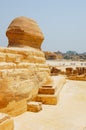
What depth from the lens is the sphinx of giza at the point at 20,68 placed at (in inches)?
281

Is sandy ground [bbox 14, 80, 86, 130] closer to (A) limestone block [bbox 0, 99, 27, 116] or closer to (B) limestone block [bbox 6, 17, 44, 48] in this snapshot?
(A) limestone block [bbox 0, 99, 27, 116]

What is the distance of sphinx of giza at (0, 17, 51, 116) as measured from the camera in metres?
7.14

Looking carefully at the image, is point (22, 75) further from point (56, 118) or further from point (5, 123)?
point (5, 123)

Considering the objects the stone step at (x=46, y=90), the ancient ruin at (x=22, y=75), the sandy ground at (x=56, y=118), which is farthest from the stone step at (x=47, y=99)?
the stone step at (x=46, y=90)

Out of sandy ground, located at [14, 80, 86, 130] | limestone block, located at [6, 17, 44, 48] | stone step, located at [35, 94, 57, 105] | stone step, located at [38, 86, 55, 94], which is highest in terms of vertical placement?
limestone block, located at [6, 17, 44, 48]

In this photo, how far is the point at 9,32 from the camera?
1112 centimetres

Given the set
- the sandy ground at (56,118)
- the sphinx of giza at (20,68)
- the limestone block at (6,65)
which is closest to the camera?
the sandy ground at (56,118)

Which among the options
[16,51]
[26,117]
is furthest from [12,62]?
[26,117]

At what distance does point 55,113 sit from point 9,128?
2.82m

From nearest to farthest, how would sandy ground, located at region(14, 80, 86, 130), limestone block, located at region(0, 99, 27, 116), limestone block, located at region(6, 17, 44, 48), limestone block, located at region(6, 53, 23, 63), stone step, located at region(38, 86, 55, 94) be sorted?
sandy ground, located at region(14, 80, 86, 130)
limestone block, located at region(0, 99, 27, 116)
limestone block, located at region(6, 53, 23, 63)
stone step, located at region(38, 86, 55, 94)
limestone block, located at region(6, 17, 44, 48)

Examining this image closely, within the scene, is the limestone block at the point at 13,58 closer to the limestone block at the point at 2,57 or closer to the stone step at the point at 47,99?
the limestone block at the point at 2,57

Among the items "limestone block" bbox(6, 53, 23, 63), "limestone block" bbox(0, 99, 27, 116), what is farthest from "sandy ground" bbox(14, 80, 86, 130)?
"limestone block" bbox(6, 53, 23, 63)

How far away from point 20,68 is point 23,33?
312 cm

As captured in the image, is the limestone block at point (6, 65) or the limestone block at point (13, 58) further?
the limestone block at point (13, 58)
